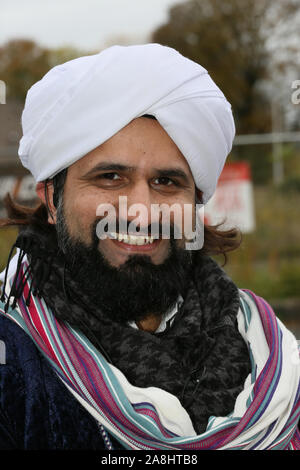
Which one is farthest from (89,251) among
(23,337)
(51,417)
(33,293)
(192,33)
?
(192,33)

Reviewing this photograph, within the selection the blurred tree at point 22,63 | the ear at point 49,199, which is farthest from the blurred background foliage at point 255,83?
the ear at point 49,199

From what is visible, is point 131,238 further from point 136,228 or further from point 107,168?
point 107,168

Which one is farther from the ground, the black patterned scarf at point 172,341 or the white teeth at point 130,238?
the white teeth at point 130,238

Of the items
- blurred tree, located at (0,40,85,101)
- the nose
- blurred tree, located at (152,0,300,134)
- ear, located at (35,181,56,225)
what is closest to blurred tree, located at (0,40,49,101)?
blurred tree, located at (0,40,85,101)

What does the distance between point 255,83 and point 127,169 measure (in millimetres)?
23619

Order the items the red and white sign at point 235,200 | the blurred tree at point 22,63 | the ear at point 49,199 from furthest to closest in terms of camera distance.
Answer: the blurred tree at point 22,63 → the red and white sign at point 235,200 → the ear at point 49,199

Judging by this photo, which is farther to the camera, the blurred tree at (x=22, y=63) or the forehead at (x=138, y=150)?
the blurred tree at (x=22, y=63)

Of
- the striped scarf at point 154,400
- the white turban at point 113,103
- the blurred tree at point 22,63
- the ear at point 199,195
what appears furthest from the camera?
the blurred tree at point 22,63

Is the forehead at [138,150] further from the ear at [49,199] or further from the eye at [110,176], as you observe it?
the ear at [49,199]

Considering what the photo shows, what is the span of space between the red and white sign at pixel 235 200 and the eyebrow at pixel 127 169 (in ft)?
17.9

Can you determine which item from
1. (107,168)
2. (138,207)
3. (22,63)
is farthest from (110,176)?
(22,63)

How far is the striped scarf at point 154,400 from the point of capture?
1.79 metres

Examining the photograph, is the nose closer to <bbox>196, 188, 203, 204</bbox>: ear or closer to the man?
the man

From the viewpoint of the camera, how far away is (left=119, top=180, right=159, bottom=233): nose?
6.13 feet
